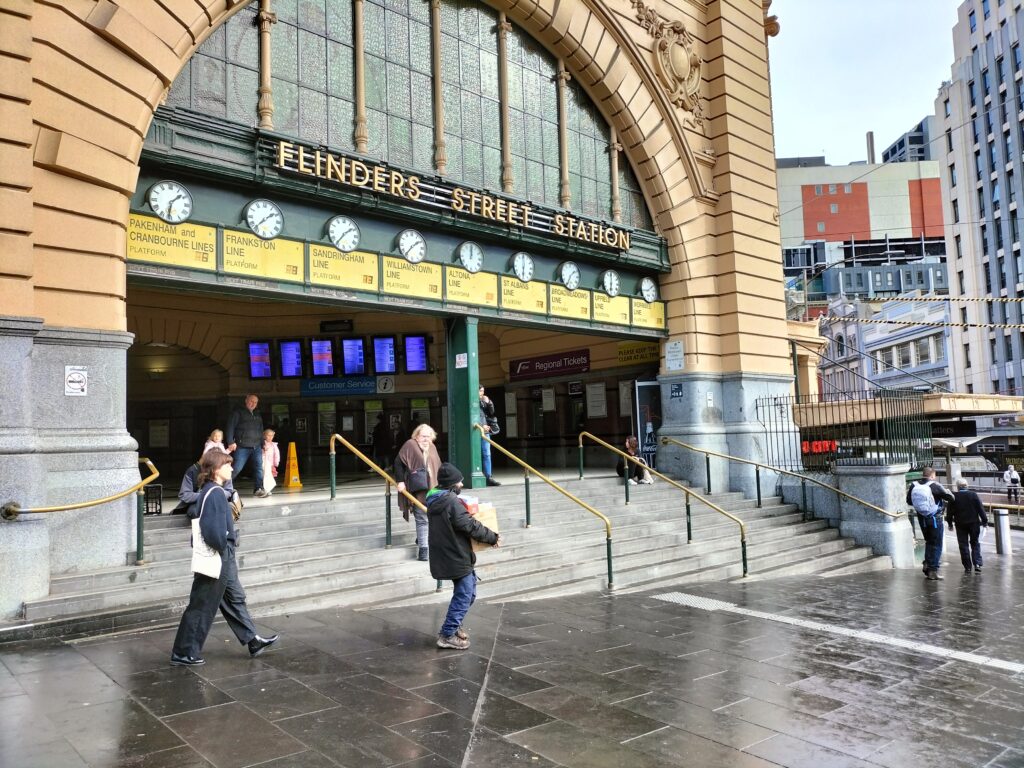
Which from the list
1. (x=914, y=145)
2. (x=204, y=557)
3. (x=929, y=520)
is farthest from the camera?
(x=914, y=145)

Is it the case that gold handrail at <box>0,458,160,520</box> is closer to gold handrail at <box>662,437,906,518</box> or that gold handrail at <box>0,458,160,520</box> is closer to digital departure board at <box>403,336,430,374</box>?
gold handrail at <box>662,437,906,518</box>

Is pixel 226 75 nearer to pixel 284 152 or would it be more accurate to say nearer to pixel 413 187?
pixel 284 152

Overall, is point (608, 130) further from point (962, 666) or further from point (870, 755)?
point (870, 755)

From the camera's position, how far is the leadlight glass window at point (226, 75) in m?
11.0

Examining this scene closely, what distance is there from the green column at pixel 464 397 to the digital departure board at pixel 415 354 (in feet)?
21.8

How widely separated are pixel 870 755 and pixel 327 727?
3.40 metres

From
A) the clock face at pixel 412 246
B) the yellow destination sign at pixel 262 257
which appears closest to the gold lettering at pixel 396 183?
the clock face at pixel 412 246

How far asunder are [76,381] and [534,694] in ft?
20.8

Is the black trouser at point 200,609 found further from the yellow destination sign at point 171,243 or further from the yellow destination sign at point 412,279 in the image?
the yellow destination sign at point 412,279

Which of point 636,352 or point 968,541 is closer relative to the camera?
point 968,541

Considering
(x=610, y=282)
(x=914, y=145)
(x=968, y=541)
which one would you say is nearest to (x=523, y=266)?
(x=610, y=282)

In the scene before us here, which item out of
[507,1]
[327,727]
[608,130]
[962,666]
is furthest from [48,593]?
[608,130]

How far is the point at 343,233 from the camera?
12547 millimetres

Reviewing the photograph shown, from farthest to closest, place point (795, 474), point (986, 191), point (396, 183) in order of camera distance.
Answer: point (986, 191) → point (795, 474) → point (396, 183)
